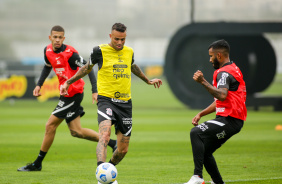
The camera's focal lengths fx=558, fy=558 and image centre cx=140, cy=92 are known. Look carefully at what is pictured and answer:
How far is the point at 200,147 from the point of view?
7652 millimetres

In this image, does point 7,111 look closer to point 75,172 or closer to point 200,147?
point 75,172

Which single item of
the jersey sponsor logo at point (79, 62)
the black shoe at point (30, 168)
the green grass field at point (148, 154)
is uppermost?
the jersey sponsor logo at point (79, 62)

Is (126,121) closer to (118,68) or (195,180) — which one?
(118,68)

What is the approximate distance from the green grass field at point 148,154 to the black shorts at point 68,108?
3.06ft

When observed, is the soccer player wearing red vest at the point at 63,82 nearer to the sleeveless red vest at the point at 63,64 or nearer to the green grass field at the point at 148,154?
the sleeveless red vest at the point at 63,64

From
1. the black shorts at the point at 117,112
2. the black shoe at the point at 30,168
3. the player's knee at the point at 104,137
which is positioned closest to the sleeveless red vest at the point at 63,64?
the black shoe at the point at 30,168

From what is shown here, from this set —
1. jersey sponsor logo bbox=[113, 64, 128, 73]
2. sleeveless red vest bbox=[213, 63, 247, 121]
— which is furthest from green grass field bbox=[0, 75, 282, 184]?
jersey sponsor logo bbox=[113, 64, 128, 73]

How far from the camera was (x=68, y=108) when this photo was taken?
991 cm

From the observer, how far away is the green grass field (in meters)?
8.94

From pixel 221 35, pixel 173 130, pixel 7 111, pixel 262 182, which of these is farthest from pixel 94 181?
pixel 221 35

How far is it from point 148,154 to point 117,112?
12.2 ft

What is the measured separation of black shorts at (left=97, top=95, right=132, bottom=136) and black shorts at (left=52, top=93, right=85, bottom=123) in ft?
5.61

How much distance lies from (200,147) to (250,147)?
547 cm

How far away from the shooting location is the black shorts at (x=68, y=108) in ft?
32.3
